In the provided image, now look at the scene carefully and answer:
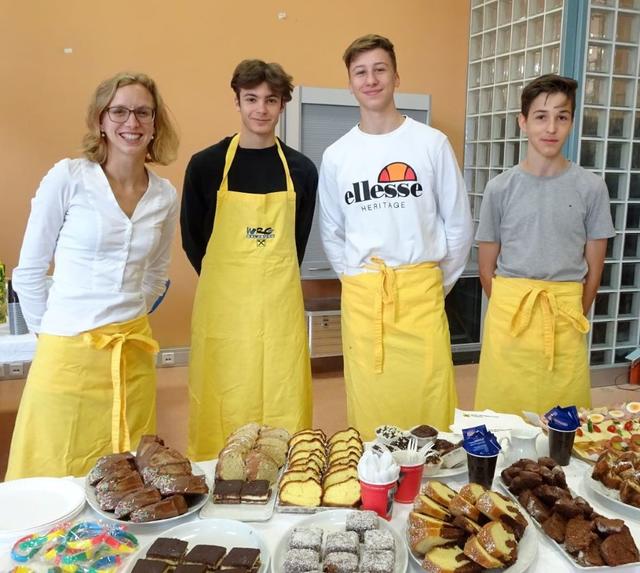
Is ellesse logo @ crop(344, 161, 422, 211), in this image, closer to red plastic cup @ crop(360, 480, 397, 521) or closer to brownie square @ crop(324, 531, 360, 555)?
red plastic cup @ crop(360, 480, 397, 521)

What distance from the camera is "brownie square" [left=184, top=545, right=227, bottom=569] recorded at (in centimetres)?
101

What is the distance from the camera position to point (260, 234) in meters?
2.14

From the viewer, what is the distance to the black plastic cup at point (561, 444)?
1.41 m

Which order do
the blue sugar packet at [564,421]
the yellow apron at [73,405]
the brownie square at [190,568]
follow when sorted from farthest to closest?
the yellow apron at [73,405] < the blue sugar packet at [564,421] < the brownie square at [190,568]

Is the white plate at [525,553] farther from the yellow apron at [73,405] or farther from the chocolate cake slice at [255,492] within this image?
the yellow apron at [73,405]

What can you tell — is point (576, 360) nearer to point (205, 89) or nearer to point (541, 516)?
point (541, 516)

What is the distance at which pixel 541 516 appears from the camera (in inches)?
46.1

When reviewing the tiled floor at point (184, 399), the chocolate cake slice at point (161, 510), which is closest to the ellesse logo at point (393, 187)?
the chocolate cake slice at point (161, 510)

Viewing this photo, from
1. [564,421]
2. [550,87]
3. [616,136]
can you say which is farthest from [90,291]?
[616,136]

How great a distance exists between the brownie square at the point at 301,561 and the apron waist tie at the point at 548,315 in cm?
137

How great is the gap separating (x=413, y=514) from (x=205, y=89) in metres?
3.58

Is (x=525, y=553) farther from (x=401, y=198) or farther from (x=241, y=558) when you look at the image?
(x=401, y=198)

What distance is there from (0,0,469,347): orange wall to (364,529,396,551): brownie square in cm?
334

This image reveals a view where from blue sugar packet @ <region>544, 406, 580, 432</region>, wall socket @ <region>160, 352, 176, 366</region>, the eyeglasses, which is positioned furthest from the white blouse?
wall socket @ <region>160, 352, 176, 366</region>
